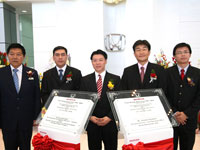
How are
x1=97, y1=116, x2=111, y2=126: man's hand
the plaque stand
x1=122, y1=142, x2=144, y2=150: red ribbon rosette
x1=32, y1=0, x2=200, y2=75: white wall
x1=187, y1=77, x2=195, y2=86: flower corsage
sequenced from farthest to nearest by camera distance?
x1=32, y1=0, x2=200, y2=75: white wall, x1=187, y1=77, x2=195, y2=86: flower corsage, x1=97, y1=116, x2=111, y2=126: man's hand, the plaque stand, x1=122, y1=142, x2=144, y2=150: red ribbon rosette

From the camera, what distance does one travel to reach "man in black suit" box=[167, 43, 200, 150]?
2.07 metres

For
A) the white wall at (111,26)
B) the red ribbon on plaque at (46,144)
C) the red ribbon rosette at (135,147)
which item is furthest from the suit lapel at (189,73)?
the white wall at (111,26)

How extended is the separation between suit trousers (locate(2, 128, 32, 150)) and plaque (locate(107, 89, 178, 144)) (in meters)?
1.24

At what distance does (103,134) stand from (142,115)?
Result: 0.82 meters

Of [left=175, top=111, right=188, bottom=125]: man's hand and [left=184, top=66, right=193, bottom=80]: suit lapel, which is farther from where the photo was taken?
[left=184, top=66, right=193, bottom=80]: suit lapel

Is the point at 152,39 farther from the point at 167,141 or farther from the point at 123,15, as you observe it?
the point at 167,141

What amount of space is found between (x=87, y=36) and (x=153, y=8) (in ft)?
6.55

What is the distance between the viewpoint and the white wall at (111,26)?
5.02m

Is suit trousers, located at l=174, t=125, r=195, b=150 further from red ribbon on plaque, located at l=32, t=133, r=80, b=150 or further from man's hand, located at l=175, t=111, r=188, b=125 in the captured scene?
red ribbon on plaque, located at l=32, t=133, r=80, b=150

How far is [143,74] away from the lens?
2068 millimetres

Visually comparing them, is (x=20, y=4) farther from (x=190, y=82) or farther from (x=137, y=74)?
(x=190, y=82)

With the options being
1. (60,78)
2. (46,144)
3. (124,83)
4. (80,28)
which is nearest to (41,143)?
(46,144)

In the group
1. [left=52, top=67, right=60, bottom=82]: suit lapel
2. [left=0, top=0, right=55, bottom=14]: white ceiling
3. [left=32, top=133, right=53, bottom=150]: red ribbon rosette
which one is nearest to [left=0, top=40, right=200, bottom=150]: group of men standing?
[left=52, top=67, right=60, bottom=82]: suit lapel

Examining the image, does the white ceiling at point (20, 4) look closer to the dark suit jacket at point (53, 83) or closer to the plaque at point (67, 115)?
the dark suit jacket at point (53, 83)
